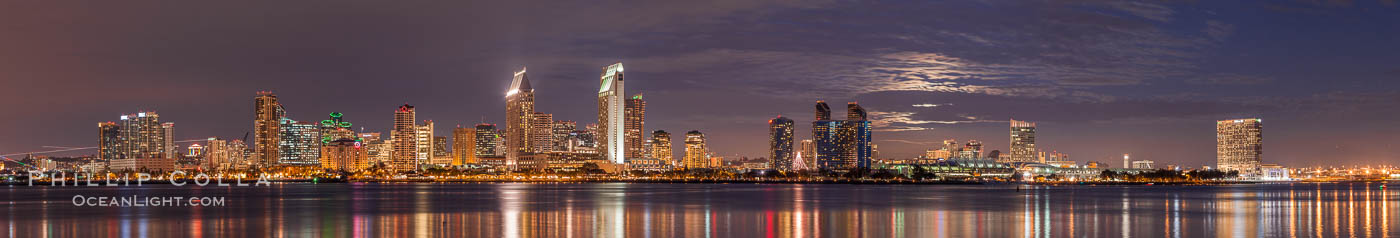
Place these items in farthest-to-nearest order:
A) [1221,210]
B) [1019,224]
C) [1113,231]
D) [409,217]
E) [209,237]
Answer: [1221,210], [409,217], [1019,224], [1113,231], [209,237]

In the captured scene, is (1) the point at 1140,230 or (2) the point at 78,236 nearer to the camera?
(2) the point at 78,236

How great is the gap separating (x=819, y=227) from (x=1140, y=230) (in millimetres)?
13886

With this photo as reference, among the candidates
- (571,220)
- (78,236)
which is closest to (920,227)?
(571,220)

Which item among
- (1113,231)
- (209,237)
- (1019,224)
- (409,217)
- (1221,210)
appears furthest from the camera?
(1221,210)

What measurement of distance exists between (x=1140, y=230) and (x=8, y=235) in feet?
152

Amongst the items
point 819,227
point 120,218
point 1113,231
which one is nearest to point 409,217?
point 120,218

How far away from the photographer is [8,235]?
43719 mm

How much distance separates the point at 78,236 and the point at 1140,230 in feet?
143

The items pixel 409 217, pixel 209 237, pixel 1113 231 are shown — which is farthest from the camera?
pixel 409 217

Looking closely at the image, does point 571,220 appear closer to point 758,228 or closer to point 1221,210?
point 758,228

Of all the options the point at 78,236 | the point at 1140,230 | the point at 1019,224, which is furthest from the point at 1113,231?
the point at 78,236

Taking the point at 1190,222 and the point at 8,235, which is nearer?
the point at 8,235

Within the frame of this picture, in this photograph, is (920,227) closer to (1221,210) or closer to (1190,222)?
(1190,222)

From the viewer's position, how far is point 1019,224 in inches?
2062
